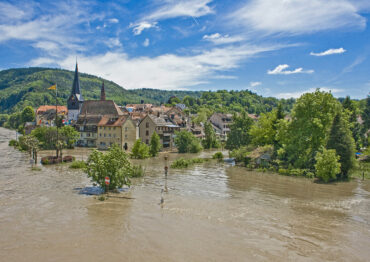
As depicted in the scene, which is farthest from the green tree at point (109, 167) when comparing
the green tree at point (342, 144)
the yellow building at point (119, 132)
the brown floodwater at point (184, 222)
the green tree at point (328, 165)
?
the yellow building at point (119, 132)

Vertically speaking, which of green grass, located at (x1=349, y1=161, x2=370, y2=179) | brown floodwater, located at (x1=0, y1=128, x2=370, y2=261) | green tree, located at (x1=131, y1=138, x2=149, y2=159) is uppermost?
green tree, located at (x1=131, y1=138, x2=149, y2=159)

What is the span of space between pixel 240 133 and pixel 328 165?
22.0 metres

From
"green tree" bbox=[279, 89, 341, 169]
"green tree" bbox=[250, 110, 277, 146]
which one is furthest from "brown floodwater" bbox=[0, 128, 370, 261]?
"green tree" bbox=[250, 110, 277, 146]

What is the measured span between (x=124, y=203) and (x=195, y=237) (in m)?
8.24

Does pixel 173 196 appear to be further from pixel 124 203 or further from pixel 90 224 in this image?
pixel 90 224

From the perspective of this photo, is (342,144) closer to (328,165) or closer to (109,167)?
(328,165)

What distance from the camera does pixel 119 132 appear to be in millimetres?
65750

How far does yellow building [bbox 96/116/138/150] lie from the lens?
2586 inches

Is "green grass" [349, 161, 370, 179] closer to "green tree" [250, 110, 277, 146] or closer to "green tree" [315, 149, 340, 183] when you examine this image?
"green tree" [315, 149, 340, 183]

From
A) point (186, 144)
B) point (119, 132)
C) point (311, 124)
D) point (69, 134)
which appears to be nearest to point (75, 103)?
point (69, 134)

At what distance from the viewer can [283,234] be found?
1738 centimetres

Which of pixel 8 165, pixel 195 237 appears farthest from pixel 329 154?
pixel 8 165

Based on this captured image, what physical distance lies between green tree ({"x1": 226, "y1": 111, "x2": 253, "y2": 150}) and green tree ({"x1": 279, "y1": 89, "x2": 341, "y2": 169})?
14.1 m

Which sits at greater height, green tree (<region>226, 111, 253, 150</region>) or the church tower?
the church tower
